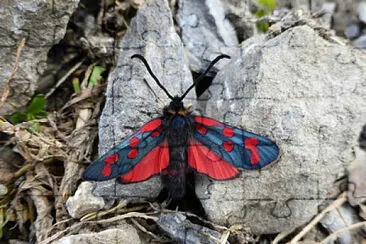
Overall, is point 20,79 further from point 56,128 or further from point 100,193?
point 100,193

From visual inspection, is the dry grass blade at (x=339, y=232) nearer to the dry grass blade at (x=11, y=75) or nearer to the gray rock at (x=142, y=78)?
the gray rock at (x=142, y=78)

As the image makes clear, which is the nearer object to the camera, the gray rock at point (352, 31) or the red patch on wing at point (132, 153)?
the red patch on wing at point (132, 153)

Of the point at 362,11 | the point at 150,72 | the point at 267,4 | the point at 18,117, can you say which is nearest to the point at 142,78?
the point at 150,72

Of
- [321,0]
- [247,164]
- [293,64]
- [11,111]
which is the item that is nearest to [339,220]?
[247,164]

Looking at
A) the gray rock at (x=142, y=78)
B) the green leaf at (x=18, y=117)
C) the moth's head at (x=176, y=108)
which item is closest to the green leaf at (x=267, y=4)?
the gray rock at (x=142, y=78)

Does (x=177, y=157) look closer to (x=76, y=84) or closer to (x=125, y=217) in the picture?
(x=125, y=217)

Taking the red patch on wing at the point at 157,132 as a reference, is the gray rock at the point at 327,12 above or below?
above
